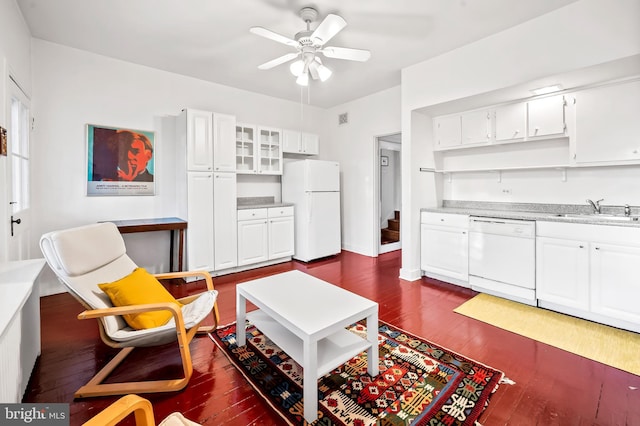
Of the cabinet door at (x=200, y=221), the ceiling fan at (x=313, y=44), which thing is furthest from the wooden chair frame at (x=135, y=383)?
the ceiling fan at (x=313, y=44)

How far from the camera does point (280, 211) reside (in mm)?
4699

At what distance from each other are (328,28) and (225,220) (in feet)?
8.96

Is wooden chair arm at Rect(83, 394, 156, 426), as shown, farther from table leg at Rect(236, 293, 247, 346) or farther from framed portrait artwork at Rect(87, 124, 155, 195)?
framed portrait artwork at Rect(87, 124, 155, 195)

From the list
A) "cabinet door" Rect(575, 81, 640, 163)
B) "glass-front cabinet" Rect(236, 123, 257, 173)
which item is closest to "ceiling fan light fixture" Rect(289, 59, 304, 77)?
"glass-front cabinet" Rect(236, 123, 257, 173)

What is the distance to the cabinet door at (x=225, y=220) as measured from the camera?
3.98m

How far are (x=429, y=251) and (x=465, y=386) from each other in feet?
7.10

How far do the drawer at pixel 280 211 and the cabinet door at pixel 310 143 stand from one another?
45.9 inches

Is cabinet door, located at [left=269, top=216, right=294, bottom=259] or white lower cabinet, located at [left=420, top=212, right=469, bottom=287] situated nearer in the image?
white lower cabinet, located at [left=420, top=212, right=469, bottom=287]

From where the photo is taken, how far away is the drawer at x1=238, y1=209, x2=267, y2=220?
167 inches

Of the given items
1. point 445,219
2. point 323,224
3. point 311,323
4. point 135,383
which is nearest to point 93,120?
point 135,383

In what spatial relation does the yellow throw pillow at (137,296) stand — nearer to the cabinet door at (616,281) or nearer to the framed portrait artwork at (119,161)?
the framed portrait artwork at (119,161)

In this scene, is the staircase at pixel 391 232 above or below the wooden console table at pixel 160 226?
below

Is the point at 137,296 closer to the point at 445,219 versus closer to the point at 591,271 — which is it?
the point at 445,219

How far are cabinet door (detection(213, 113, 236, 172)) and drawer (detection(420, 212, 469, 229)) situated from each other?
8.94 feet
